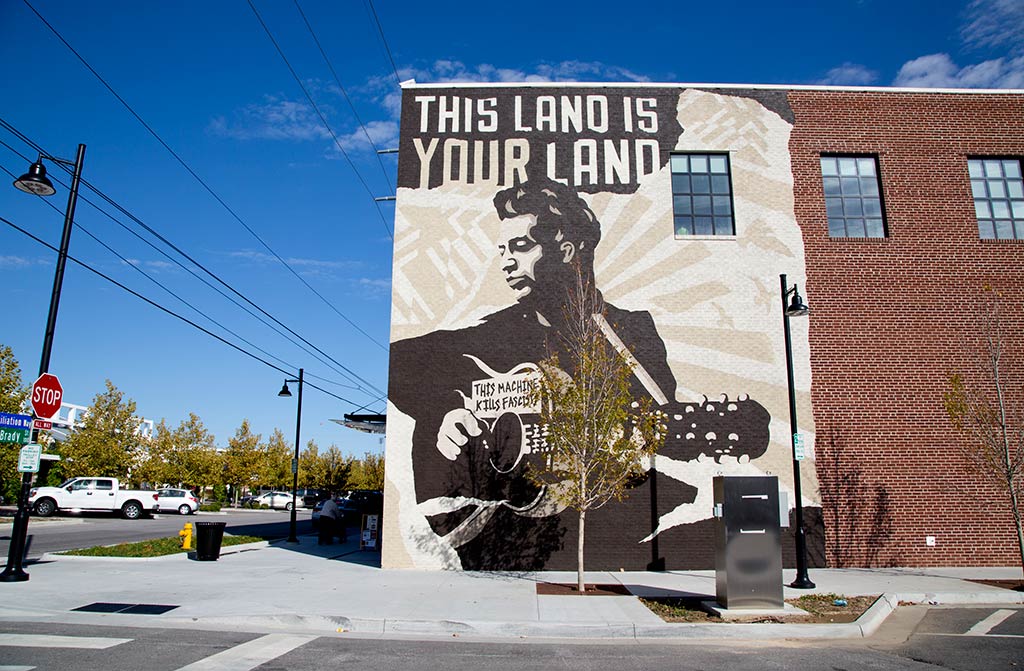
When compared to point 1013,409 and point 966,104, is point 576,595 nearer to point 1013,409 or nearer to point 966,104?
point 1013,409

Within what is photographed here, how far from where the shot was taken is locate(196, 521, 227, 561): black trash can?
52.9 ft

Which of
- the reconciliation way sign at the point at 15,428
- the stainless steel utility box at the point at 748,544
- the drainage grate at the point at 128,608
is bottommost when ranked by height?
the drainage grate at the point at 128,608

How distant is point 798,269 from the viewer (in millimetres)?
16656

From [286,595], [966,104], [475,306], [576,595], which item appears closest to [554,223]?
[475,306]

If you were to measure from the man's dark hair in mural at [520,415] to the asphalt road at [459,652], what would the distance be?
6.42 m

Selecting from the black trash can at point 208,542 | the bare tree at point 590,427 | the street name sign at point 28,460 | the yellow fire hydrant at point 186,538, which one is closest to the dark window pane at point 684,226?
the bare tree at point 590,427

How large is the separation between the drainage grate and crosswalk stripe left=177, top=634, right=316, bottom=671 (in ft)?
7.46

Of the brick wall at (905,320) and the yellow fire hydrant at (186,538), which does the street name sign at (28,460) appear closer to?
A: the yellow fire hydrant at (186,538)

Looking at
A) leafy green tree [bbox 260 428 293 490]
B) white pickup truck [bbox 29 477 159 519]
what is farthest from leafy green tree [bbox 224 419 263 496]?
white pickup truck [bbox 29 477 159 519]

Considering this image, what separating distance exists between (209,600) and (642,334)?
413 inches

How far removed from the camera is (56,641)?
7.83m

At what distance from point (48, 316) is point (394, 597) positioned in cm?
848

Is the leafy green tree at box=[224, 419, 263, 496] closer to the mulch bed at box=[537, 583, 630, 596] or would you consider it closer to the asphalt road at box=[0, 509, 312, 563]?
the asphalt road at box=[0, 509, 312, 563]

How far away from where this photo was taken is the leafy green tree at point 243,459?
162ft
